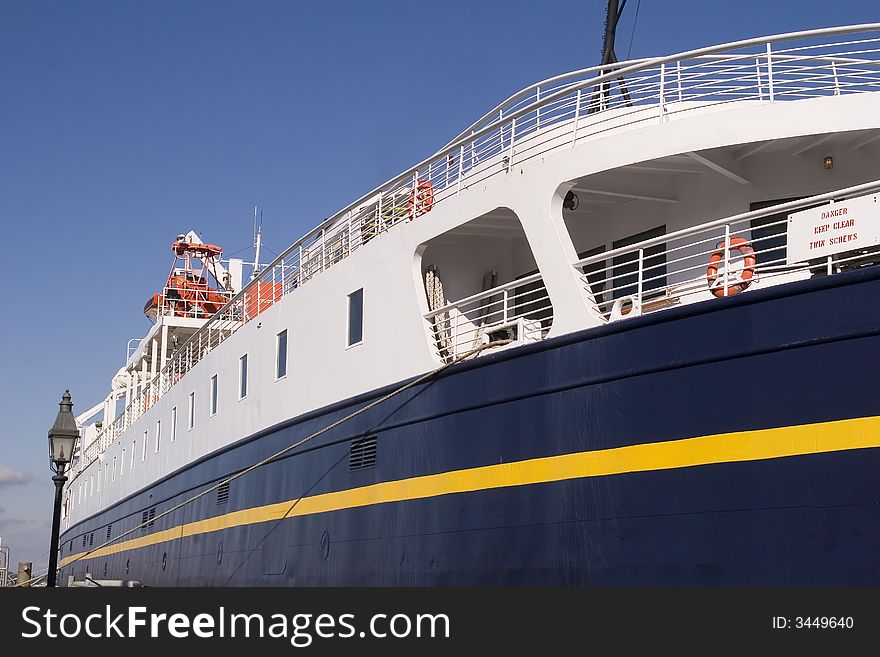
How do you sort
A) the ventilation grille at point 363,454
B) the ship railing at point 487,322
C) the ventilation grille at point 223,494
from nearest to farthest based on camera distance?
1. the ship railing at point 487,322
2. the ventilation grille at point 363,454
3. the ventilation grille at point 223,494

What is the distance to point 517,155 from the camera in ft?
35.2

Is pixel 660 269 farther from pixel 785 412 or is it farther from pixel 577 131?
pixel 785 412

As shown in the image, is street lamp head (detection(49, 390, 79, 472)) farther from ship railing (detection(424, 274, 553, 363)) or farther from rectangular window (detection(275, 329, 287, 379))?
ship railing (detection(424, 274, 553, 363))

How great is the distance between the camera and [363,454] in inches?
442

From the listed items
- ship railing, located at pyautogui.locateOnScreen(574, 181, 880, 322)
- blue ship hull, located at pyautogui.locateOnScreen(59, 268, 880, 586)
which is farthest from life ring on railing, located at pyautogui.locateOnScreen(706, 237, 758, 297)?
blue ship hull, located at pyautogui.locateOnScreen(59, 268, 880, 586)

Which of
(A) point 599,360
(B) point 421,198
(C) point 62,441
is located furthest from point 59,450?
(A) point 599,360

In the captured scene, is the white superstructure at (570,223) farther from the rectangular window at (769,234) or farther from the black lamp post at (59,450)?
the black lamp post at (59,450)

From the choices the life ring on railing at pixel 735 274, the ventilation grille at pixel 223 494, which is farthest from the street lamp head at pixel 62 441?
the life ring on railing at pixel 735 274

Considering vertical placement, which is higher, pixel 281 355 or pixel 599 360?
pixel 281 355

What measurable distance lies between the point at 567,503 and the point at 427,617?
1.74 m

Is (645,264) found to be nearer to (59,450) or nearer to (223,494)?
(59,450)

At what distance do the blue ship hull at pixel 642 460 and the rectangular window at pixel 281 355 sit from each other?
2.75 meters

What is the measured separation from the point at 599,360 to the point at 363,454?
369cm

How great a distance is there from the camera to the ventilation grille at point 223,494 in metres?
15.1
